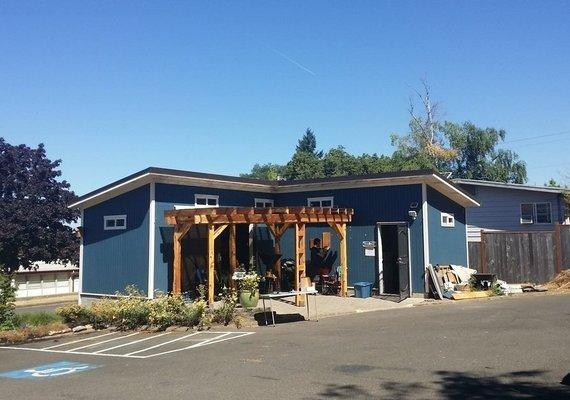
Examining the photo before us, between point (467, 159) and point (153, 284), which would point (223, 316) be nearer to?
point (153, 284)

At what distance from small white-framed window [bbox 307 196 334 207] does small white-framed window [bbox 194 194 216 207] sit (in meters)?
3.61

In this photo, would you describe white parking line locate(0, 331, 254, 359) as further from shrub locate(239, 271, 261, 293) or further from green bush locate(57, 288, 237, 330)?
shrub locate(239, 271, 261, 293)

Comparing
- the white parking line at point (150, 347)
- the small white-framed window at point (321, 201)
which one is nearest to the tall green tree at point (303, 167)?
the small white-framed window at point (321, 201)

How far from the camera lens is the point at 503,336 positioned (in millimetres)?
11094

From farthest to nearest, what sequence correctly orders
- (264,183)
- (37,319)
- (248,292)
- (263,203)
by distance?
(263,203) → (264,183) → (37,319) → (248,292)

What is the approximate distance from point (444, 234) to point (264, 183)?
7.08 metres

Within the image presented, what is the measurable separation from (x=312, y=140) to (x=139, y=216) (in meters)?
63.8

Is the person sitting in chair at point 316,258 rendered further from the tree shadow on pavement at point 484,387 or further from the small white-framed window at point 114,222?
the tree shadow on pavement at point 484,387

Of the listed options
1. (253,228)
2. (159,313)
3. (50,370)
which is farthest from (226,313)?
(253,228)

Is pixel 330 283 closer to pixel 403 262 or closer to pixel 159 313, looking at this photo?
pixel 403 262

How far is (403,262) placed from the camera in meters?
18.5

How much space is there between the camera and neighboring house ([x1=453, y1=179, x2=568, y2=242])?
25.9 metres

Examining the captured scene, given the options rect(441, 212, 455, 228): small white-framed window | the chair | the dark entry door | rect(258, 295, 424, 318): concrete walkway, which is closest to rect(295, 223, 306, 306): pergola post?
rect(258, 295, 424, 318): concrete walkway

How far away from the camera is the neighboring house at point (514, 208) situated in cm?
2592
